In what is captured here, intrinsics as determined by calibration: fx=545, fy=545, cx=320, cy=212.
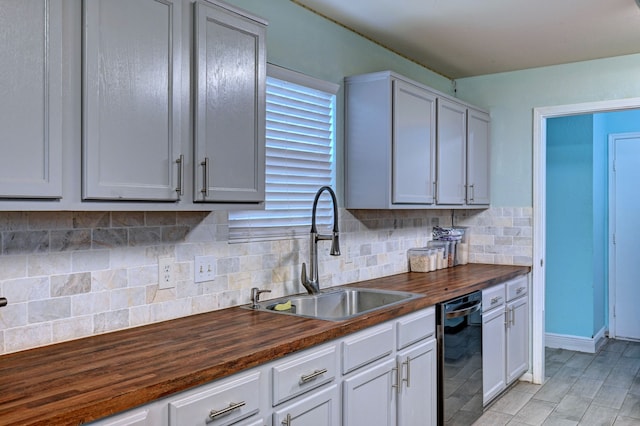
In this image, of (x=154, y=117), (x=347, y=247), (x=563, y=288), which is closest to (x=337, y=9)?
(x=347, y=247)

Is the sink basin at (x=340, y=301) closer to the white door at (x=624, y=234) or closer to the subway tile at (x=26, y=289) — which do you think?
the subway tile at (x=26, y=289)

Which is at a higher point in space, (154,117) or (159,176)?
(154,117)

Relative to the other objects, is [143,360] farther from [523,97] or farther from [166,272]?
[523,97]

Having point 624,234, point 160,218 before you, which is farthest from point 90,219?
point 624,234

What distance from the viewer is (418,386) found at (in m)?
2.74

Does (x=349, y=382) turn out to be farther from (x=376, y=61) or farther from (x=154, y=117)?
(x=376, y=61)

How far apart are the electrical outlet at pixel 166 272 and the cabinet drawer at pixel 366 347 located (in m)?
0.76

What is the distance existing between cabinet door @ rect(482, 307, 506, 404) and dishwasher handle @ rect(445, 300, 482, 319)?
190 mm

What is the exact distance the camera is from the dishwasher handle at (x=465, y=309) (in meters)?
3.03

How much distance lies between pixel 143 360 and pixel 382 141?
6.47ft

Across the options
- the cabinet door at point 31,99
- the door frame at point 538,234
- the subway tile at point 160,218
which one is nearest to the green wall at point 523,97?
the door frame at point 538,234

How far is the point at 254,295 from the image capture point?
99.5 inches

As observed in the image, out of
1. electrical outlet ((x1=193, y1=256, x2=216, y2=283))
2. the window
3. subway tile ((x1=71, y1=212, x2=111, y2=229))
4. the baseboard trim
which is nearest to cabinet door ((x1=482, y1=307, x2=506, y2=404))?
the window

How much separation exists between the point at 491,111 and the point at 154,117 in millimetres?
3413
